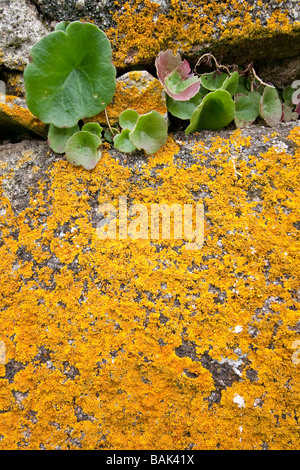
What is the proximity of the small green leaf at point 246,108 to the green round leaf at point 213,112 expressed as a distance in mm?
61

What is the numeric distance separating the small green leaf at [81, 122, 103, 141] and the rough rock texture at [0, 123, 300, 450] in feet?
0.30

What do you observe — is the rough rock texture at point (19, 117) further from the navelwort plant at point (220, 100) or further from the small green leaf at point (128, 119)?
the navelwort plant at point (220, 100)

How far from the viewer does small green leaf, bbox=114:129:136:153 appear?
0.98 meters

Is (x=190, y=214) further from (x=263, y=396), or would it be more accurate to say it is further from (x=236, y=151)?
(x=263, y=396)

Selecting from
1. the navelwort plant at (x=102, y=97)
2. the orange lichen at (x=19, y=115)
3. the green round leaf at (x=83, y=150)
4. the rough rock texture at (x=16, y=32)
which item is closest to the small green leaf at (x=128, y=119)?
the navelwort plant at (x=102, y=97)

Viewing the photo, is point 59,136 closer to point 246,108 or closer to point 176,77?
point 176,77

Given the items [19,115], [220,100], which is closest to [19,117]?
[19,115]

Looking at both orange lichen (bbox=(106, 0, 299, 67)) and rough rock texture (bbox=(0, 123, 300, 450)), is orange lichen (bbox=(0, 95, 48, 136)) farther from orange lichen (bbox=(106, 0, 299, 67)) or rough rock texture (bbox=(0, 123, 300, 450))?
orange lichen (bbox=(106, 0, 299, 67))

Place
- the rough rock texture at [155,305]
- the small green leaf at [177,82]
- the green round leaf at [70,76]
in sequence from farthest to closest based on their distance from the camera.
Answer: the small green leaf at [177,82], the green round leaf at [70,76], the rough rock texture at [155,305]

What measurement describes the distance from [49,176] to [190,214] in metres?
Result: 0.41

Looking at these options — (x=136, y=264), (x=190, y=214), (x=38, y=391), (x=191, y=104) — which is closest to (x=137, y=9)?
(x=191, y=104)

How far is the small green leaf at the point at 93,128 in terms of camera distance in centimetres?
99
